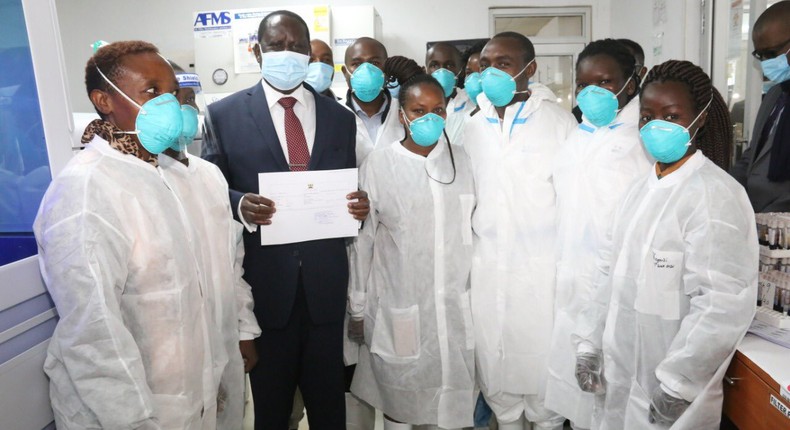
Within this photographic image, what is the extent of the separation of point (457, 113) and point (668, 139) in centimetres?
151

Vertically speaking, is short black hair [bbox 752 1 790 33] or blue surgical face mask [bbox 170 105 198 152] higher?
short black hair [bbox 752 1 790 33]

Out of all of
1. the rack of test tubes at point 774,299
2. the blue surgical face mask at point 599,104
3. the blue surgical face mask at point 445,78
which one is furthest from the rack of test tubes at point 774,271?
the blue surgical face mask at point 445,78

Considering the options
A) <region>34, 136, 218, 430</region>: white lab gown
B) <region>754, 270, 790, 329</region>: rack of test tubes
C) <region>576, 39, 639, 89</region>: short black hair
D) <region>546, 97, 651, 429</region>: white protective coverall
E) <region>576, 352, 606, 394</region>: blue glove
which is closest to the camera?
<region>34, 136, 218, 430</region>: white lab gown

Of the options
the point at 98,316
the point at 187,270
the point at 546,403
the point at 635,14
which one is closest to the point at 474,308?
the point at 546,403

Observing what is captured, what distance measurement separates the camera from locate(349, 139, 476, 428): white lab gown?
188cm

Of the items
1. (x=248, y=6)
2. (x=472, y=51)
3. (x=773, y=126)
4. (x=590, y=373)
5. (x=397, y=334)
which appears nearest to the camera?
(x=590, y=373)

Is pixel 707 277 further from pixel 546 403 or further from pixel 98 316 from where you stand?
pixel 98 316

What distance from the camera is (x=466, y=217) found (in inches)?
76.0

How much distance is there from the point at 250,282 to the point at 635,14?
4.21 m

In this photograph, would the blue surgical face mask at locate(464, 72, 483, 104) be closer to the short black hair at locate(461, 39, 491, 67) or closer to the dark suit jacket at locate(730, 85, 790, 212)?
the short black hair at locate(461, 39, 491, 67)

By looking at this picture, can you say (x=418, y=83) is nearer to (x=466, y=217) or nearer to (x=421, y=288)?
(x=466, y=217)

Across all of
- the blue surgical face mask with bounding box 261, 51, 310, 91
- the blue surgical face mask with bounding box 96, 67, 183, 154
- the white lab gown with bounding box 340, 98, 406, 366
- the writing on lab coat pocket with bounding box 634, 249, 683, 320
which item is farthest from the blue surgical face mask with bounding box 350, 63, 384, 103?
the writing on lab coat pocket with bounding box 634, 249, 683, 320

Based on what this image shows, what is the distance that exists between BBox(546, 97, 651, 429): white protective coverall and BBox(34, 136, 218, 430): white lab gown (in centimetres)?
126

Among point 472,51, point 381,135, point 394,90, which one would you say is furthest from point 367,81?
point 472,51
